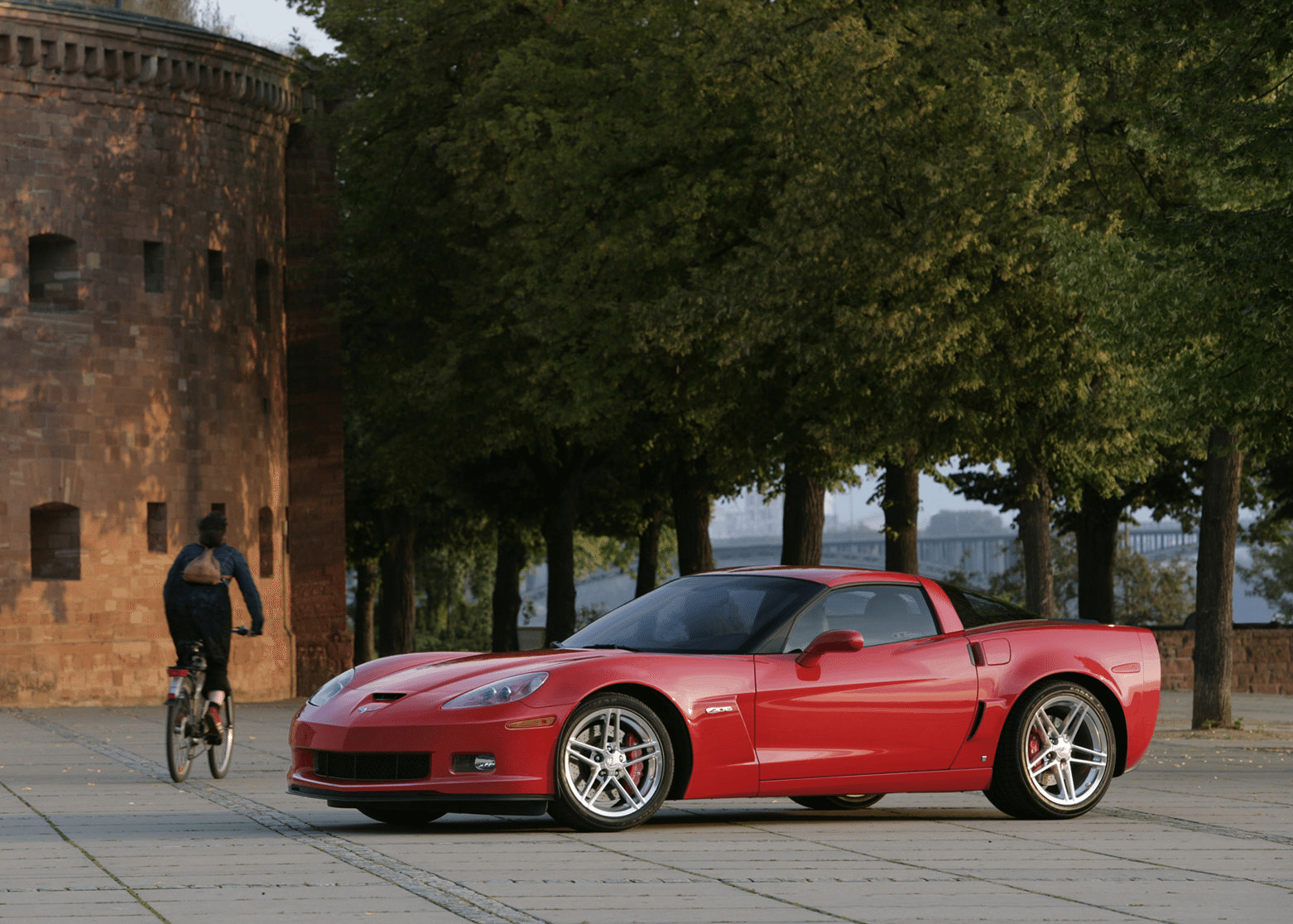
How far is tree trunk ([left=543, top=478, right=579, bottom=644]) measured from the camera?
109 ft

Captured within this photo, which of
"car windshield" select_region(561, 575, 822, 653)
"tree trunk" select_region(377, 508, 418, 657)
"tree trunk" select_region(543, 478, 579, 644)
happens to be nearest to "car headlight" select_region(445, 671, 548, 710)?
"car windshield" select_region(561, 575, 822, 653)

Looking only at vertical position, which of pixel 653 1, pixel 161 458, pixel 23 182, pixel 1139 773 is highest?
pixel 653 1

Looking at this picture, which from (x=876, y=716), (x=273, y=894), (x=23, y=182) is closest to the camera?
(x=273, y=894)

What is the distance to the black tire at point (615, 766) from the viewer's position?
908 centimetres

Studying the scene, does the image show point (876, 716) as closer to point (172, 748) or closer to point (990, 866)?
point (990, 866)

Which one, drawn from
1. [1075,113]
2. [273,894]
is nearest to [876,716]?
[273,894]

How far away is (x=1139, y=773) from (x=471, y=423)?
1737cm

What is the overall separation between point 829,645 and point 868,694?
1.20 feet

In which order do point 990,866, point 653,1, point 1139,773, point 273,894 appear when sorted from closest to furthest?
point 273,894 < point 990,866 < point 1139,773 < point 653,1

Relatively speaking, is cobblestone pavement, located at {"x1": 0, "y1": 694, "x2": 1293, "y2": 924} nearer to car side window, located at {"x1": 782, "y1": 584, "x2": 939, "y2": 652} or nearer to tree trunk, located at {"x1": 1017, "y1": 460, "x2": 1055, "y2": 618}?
car side window, located at {"x1": 782, "y1": 584, "x2": 939, "y2": 652}

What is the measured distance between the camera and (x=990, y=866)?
8094 mm

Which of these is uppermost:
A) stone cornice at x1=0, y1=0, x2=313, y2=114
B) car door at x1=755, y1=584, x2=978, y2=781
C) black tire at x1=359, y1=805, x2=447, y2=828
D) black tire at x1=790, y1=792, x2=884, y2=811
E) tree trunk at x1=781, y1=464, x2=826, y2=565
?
stone cornice at x1=0, y1=0, x2=313, y2=114

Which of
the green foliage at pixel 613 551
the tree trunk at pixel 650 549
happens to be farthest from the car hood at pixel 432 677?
the green foliage at pixel 613 551

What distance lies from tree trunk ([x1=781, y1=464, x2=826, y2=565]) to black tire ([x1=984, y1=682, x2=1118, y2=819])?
1584cm
